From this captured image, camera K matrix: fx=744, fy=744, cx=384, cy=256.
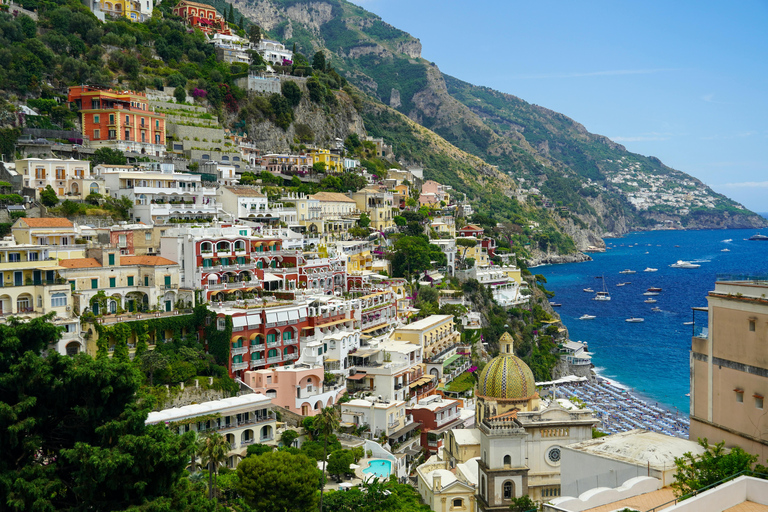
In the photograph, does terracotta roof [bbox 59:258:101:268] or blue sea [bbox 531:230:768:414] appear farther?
blue sea [bbox 531:230:768:414]

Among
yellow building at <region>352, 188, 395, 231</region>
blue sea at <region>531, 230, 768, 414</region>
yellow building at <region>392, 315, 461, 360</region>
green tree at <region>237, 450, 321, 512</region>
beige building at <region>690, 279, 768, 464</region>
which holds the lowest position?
blue sea at <region>531, 230, 768, 414</region>

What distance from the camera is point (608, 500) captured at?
58.4 feet

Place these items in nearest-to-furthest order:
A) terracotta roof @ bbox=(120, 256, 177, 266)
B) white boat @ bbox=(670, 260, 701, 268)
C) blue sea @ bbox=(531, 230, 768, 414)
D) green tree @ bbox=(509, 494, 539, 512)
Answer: green tree @ bbox=(509, 494, 539, 512)
terracotta roof @ bbox=(120, 256, 177, 266)
blue sea @ bbox=(531, 230, 768, 414)
white boat @ bbox=(670, 260, 701, 268)

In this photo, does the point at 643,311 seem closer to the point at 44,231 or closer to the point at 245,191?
the point at 245,191

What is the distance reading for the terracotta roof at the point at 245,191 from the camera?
62.3 m

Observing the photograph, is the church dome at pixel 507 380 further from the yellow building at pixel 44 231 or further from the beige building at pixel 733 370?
the yellow building at pixel 44 231

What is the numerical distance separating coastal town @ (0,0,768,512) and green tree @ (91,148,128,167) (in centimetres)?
20

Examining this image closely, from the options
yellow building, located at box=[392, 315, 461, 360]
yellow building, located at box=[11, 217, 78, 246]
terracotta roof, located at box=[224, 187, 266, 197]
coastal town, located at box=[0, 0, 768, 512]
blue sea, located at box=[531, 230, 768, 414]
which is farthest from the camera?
blue sea, located at box=[531, 230, 768, 414]

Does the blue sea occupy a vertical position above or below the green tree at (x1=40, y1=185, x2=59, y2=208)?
below

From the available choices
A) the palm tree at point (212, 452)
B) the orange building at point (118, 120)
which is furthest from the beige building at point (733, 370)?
the orange building at point (118, 120)

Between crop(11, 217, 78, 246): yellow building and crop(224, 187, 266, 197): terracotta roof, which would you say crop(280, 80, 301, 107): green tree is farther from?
crop(11, 217, 78, 246): yellow building

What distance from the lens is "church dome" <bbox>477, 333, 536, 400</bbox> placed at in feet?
116

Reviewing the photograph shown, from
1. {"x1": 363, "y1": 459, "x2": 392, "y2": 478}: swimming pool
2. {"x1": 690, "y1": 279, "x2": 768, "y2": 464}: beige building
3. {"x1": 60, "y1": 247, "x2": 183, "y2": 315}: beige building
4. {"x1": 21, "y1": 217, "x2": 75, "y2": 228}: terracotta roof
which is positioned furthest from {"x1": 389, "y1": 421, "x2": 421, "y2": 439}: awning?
{"x1": 21, "y1": 217, "x2": 75, "y2": 228}: terracotta roof

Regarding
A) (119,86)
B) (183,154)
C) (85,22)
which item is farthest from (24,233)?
(85,22)
